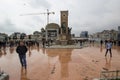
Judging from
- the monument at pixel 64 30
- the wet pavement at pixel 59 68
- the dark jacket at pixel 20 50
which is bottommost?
the wet pavement at pixel 59 68

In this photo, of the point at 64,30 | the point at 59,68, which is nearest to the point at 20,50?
the point at 59,68

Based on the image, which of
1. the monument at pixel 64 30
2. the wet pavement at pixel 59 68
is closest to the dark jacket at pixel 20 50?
the wet pavement at pixel 59 68

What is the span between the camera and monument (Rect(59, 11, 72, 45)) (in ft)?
188

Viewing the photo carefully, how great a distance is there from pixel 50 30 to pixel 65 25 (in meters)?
60.4

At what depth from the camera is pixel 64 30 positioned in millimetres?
58781

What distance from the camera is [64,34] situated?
57469 mm

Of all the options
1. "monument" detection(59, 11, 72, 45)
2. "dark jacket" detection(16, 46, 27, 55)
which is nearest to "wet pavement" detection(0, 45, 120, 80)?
"dark jacket" detection(16, 46, 27, 55)

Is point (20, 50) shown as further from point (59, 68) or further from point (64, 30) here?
point (64, 30)

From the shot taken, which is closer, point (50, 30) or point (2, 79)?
point (2, 79)

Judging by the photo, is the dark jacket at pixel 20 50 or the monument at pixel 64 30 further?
the monument at pixel 64 30

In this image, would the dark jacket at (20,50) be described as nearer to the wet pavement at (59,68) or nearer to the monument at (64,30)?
the wet pavement at (59,68)

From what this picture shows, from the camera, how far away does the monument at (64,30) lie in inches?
2251

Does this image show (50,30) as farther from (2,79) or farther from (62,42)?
(2,79)

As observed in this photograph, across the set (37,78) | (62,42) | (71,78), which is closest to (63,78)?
(71,78)
